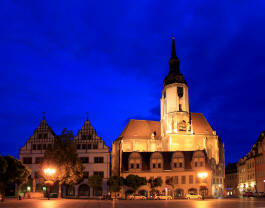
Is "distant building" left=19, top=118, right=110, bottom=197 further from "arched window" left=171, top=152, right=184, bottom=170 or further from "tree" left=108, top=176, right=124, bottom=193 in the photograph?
"arched window" left=171, top=152, right=184, bottom=170

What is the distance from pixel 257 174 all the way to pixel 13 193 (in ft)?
204

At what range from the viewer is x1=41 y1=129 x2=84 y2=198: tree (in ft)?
192

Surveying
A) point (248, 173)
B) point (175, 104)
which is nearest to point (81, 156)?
point (175, 104)

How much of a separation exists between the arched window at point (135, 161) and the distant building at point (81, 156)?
520 cm

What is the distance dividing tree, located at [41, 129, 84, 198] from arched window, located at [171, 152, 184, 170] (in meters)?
21.6

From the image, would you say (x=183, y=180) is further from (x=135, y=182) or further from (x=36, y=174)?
(x=36, y=174)

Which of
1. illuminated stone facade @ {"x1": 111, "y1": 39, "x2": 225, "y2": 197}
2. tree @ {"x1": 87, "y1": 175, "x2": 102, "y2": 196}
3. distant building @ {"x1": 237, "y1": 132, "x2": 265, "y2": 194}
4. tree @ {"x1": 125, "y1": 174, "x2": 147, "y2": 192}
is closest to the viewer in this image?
tree @ {"x1": 125, "y1": 174, "x2": 147, "y2": 192}

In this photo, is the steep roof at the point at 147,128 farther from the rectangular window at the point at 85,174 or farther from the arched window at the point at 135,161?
the rectangular window at the point at 85,174

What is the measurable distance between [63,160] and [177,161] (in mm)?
26420

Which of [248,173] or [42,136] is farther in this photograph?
[248,173]

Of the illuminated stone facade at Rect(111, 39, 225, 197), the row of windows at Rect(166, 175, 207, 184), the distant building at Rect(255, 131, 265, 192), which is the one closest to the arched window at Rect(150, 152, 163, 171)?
the illuminated stone facade at Rect(111, 39, 225, 197)

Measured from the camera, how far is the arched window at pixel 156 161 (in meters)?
74.0

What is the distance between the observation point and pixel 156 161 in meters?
74.6

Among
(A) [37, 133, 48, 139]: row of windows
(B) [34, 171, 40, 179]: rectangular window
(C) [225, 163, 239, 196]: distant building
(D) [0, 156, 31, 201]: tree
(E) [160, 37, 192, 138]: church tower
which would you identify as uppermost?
(E) [160, 37, 192, 138]: church tower
